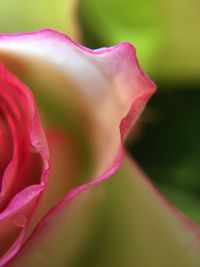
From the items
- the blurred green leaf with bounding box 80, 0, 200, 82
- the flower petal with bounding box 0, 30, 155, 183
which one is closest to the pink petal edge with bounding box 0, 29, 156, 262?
the flower petal with bounding box 0, 30, 155, 183

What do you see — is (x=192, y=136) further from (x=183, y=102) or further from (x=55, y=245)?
(x=55, y=245)

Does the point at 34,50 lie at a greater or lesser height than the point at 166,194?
greater

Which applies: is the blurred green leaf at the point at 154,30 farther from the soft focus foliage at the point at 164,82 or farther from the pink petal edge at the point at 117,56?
the pink petal edge at the point at 117,56

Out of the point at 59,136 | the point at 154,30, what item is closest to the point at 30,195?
the point at 59,136

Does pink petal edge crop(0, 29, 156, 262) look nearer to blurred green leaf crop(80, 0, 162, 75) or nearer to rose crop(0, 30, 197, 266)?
rose crop(0, 30, 197, 266)

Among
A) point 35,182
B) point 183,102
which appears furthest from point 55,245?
point 183,102

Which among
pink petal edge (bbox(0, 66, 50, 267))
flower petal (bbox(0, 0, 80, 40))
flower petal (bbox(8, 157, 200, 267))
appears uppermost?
flower petal (bbox(0, 0, 80, 40))

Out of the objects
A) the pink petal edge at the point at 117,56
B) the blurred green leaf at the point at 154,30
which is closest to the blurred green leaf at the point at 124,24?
the blurred green leaf at the point at 154,30

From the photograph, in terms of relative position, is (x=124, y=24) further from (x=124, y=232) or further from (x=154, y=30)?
(x=124, y=232)
